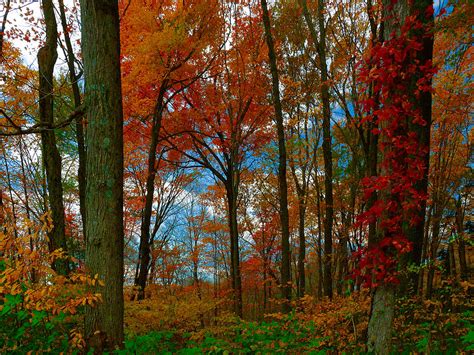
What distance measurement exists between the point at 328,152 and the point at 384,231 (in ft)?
19.2

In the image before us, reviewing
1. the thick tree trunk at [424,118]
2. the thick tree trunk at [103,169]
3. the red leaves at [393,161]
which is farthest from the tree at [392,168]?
the thick tree trunk at [103,169]

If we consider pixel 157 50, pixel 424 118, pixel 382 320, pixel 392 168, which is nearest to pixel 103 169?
pixel 392 168

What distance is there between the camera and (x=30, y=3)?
25.1 feet

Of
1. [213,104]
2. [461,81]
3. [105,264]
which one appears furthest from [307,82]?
[105,264]

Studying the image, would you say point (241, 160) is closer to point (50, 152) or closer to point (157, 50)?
point (157, 50)

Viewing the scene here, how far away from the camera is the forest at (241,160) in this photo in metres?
3.41

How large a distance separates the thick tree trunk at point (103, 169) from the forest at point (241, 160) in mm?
17

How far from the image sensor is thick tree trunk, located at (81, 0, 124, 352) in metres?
3.50

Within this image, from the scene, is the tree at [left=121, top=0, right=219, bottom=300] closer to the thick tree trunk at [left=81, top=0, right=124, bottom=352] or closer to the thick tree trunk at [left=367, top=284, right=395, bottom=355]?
the thick tree trunk at [left=81, top=0, right=124, bottom=352]

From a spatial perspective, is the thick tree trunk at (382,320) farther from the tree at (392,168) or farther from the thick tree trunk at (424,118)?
the thick tree trunk at (424,118)

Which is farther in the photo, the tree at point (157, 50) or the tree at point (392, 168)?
the tree at point (157, 50)

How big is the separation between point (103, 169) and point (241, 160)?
10.5m

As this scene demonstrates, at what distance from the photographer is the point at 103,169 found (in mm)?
3547

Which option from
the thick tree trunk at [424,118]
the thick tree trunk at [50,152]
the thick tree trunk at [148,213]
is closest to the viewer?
the thick tree trunk at [424,118]
